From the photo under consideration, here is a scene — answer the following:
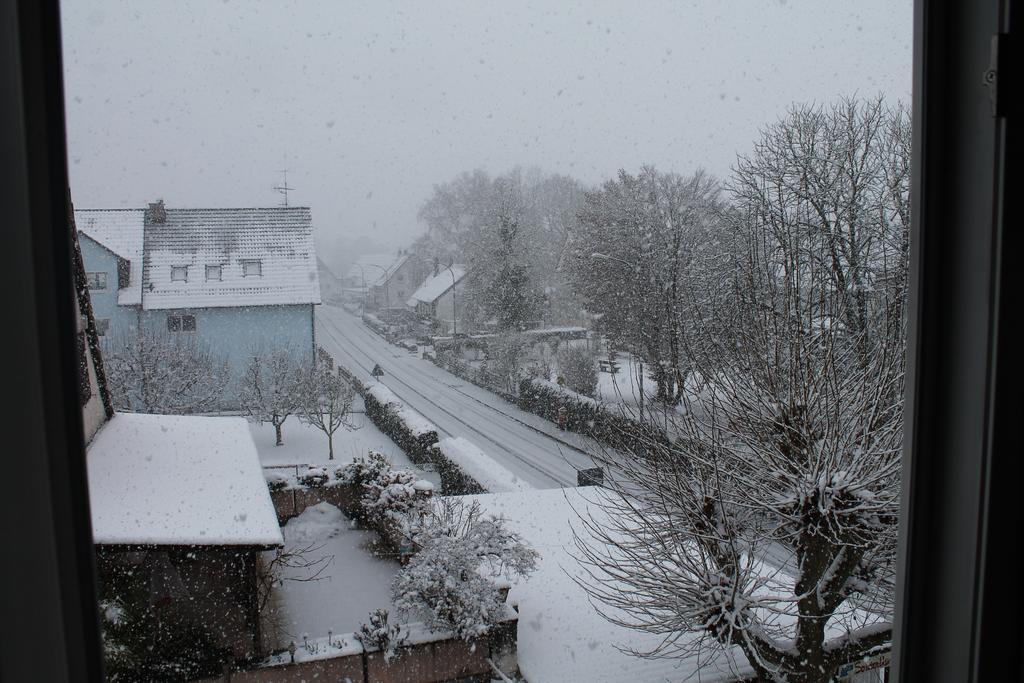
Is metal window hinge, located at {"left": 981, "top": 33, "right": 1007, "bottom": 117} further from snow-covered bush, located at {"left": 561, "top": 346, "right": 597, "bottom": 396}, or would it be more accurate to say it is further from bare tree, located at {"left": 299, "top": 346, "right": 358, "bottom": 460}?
snow-covered bush, located at {"left": 561, "top": 346, "right": 597, "bottom": 396}

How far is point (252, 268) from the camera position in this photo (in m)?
2.94

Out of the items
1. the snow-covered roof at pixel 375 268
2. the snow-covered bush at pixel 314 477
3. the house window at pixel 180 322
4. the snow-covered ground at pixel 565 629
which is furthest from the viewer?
the snow-covered roof at pixel 375 268

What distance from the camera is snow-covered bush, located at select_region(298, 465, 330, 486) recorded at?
3.59 m

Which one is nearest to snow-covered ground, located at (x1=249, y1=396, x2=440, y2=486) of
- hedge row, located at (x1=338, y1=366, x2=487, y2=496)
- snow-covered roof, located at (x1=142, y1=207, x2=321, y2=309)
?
hedge row, located at (x1=338, y1=366, x2=487, y2=496)

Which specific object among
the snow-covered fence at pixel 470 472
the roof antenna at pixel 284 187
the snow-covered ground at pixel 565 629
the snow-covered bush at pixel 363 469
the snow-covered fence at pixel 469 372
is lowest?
the snow-covered ground at pixel 565 629

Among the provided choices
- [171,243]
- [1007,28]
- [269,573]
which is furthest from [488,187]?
[1007,28]

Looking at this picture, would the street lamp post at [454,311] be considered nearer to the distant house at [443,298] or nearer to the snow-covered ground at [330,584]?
the distant house at [443,298]

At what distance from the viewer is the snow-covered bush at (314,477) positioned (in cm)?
359

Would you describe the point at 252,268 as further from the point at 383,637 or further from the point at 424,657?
the point at 424,657

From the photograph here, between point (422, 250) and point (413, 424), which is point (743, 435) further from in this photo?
point (422, 250)

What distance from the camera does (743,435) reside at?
2.21 metres

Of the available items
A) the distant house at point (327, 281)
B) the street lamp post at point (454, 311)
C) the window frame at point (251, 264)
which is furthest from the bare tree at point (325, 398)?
the street lamp post at point (454, 311)

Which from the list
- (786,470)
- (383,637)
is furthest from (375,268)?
(786,470)

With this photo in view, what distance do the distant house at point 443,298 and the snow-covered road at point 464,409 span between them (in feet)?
1.67
